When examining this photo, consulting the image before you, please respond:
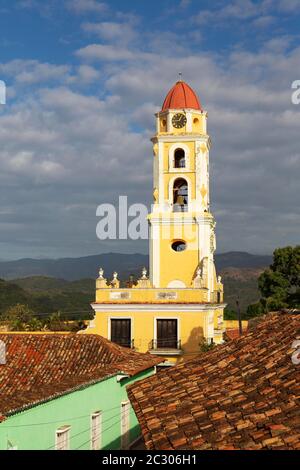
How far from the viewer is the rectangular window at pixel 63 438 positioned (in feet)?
42.8

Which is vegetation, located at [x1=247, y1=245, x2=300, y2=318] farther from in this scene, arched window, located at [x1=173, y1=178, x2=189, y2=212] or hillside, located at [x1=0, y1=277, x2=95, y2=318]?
hillside, located at [x1=0, y1=277, x2=95, y2=318]

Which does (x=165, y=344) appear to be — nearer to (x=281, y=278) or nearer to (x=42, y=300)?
(x=281, y=278)

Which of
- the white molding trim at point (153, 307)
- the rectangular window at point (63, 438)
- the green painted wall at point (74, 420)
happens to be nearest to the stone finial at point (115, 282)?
the white molding trim at point (153, 307)

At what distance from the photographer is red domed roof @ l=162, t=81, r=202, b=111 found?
89.1ft

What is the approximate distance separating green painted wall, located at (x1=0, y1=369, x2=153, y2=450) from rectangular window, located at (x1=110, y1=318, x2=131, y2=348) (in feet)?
21.8

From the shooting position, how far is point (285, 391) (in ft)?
22.0

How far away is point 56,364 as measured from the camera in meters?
15.8

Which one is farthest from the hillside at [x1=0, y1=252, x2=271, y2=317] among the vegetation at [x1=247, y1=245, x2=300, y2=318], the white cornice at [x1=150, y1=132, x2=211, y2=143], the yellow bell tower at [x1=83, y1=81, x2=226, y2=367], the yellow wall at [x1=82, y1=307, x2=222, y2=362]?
the white cornice at [x1=150, y1=132, x2=211, y2=143]

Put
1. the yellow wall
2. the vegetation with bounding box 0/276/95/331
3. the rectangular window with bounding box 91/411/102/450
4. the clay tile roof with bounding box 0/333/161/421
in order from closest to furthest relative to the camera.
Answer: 1. the clay tile roof with bounding box 0/333/161/421
2. the rectangular window with bounding box 91/411/102/450
3. the yellow wall
4. the vegetation with bounding box 0/276/95/331

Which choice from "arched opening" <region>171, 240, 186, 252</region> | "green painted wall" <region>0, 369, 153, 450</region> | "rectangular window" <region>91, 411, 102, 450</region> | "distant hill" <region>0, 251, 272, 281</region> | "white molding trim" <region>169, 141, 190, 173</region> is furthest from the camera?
"distant hill" <region>0, 251, 272, 281</region>

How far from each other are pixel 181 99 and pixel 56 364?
47.4 ft

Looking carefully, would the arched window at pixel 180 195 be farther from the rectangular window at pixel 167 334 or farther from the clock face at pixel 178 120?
the rectangular window at pixel 167 334

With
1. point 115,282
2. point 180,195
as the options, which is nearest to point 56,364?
point 115,282
